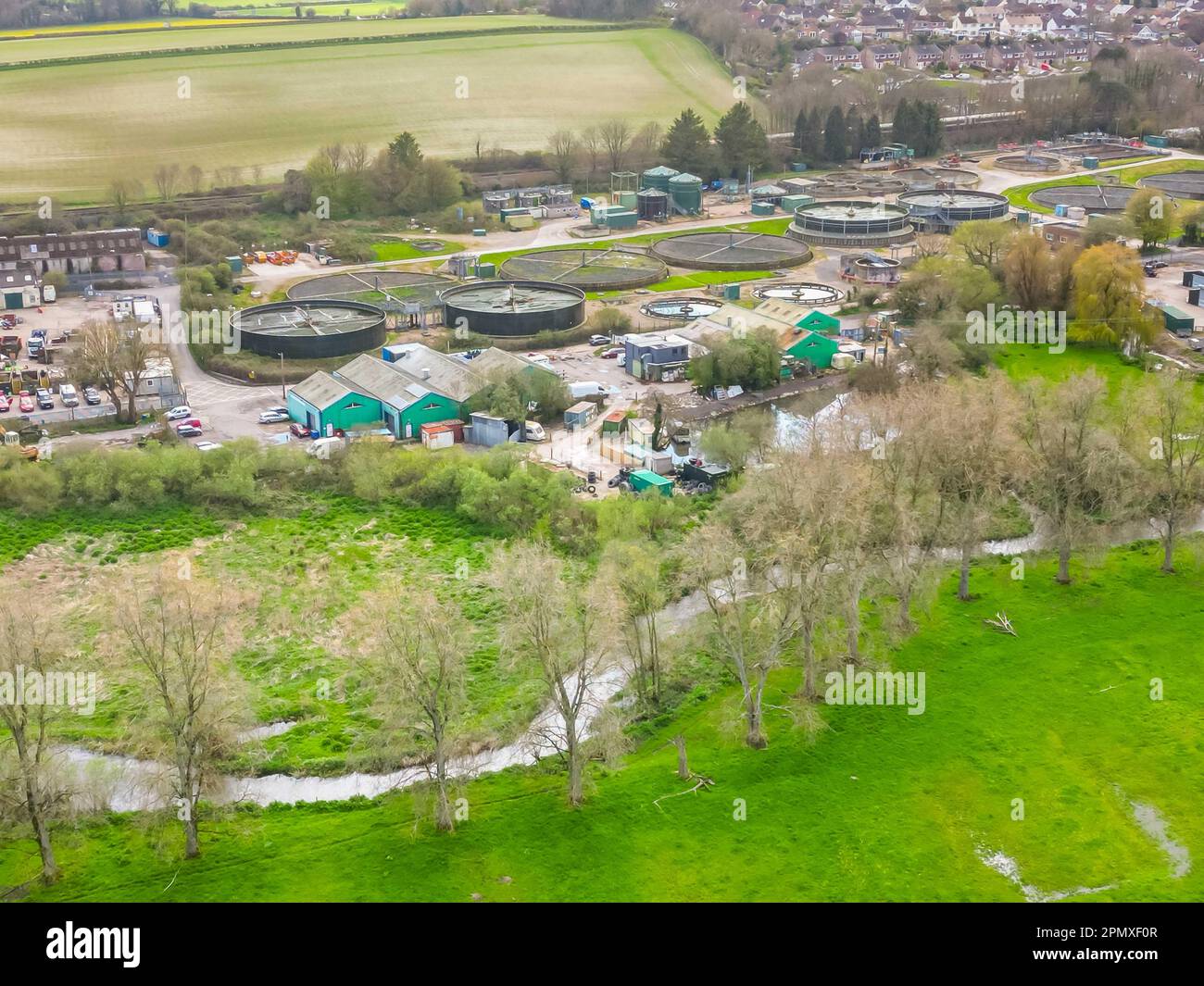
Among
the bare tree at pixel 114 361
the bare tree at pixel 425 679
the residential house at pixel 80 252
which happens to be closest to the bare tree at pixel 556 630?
the bare tree at pixel 425 679

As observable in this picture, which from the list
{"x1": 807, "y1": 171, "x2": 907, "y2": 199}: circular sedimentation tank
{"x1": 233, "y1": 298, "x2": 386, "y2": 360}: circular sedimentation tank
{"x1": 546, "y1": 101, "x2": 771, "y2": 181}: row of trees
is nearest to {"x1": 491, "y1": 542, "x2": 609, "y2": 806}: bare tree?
{"x1": 233, "y1": 298, "x2": 386, "y2": 360}: circular sedimentation tank

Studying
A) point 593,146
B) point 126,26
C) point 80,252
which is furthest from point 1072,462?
point 126,26

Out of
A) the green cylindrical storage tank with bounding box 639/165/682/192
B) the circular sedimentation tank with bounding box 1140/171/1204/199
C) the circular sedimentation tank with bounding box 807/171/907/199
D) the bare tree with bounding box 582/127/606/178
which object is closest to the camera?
the circular sedimentation tank with bounding box 1140/171/1204/199

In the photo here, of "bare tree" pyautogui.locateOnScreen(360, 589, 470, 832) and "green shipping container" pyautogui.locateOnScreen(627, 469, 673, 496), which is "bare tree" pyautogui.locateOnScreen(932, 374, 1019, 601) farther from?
"bare tree" pyautogui.locateOnScreen(360, 589, 470, 832)

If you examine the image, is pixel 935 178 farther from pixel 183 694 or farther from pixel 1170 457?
pixel 183 694

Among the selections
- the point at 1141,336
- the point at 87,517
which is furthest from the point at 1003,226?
the point at 87,517

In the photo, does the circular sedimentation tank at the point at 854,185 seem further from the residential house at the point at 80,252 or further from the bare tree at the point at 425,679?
the bare tree at the point at 425,679

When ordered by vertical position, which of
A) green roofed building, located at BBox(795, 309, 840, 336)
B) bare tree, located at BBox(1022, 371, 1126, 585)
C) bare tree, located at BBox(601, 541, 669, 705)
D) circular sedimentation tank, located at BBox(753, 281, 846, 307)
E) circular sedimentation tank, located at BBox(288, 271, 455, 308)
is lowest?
bare tree, located at BBox(601, 541, 669, 705)
